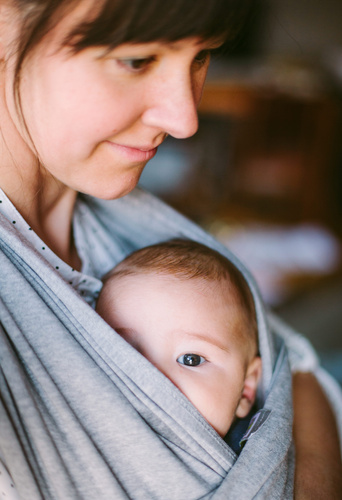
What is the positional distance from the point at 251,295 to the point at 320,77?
3427mm

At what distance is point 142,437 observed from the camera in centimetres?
72

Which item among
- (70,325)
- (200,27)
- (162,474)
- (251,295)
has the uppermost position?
(200,27)

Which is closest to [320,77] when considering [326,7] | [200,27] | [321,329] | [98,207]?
[326,7]

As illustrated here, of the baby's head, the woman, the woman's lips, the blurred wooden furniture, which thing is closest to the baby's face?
the baby's head

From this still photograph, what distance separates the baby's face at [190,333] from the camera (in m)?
0.89

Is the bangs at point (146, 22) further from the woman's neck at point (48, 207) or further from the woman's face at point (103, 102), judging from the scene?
the woman's neck at point (48, 207)

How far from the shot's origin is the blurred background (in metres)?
3.49

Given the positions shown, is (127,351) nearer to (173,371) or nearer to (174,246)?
(173,371)

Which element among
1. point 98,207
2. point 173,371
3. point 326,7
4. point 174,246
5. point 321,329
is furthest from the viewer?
point 326,7

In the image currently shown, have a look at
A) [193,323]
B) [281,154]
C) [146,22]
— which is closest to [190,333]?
[193,323]

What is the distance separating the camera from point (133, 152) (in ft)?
2.86

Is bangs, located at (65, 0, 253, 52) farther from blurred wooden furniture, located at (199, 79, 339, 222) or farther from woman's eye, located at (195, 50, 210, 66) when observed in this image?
blurred wooden furniture, located at (199, 79, 339, 222)

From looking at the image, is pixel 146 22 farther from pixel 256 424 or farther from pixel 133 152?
pixel 256 424

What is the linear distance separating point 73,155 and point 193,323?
363mm
